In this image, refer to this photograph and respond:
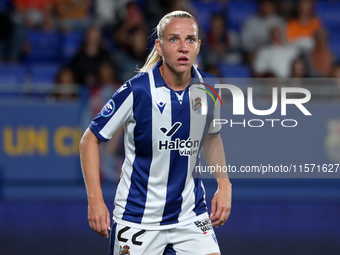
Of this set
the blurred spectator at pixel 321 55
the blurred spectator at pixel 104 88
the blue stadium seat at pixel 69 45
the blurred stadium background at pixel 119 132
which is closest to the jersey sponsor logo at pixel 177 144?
the blurred stadium background at pixel 119 132

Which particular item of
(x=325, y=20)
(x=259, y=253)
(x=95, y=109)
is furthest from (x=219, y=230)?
(x=325, y=20)

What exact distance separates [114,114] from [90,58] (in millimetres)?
4765

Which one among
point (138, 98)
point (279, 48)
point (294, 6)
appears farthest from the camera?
point (294, 6)

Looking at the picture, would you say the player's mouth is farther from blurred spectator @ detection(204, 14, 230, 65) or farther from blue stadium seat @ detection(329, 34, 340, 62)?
blue stadium seat @ detection(329, 34, 340, 62)

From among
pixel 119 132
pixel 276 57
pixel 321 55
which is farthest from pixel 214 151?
pixel 321 55

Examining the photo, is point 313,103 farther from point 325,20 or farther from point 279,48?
point 325,20

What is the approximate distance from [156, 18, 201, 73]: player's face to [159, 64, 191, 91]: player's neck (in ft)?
0.23

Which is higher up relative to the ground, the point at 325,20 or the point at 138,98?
the point at 325,20

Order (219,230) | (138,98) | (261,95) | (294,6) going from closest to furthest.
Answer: (138,98) → (219,230) → (261,95) → (294,6)

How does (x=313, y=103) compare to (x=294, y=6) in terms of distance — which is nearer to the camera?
(x=313, y=103)

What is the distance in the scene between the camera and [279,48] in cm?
792

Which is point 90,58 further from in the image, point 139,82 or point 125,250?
point 125,250

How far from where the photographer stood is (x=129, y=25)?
8102 mm

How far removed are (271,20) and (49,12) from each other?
3440mm
